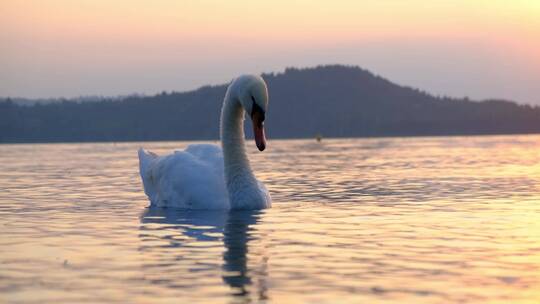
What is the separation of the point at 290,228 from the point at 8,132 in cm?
17665

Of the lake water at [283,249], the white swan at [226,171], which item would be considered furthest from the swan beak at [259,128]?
the lake water at [283,249]

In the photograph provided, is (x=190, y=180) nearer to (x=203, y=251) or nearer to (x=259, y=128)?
(x=259, y=128)

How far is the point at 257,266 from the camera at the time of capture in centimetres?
1074

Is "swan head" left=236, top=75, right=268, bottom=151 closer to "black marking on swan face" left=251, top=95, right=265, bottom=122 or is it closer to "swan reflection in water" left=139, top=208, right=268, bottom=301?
"black marking on swan face" left=251, top=95, right=265, bottom=122

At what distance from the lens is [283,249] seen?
478 inches

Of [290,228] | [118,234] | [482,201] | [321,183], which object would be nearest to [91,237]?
[118,234]

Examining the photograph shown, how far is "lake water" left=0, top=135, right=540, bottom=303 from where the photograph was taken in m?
9.20

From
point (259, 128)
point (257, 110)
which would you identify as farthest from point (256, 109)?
point (259, 128)

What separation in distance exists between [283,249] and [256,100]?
16.3ft

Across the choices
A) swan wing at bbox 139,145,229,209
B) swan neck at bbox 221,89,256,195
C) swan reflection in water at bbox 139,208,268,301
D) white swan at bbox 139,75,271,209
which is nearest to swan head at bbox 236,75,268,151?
white swan at bbox 139,75,271,209

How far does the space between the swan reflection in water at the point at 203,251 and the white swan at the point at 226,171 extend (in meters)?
0.40

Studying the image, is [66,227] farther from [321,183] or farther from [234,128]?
[321,183]

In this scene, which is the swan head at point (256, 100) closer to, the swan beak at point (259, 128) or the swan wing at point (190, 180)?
the swan beak at point (259, 128)

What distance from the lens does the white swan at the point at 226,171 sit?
16.9 meters
